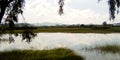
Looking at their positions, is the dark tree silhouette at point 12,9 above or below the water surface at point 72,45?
above

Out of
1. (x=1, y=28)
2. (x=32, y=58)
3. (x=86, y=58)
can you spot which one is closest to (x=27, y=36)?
(x=1, y=28)

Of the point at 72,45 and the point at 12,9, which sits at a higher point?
the point at 12,9

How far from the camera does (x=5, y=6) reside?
1780 centimetres

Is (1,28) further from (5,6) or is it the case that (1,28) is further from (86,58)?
(86,58)

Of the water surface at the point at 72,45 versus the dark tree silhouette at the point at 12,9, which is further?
the water surface at the point at 72,45

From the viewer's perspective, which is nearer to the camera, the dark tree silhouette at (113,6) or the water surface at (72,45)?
the dark tree silhouette at (113,6)

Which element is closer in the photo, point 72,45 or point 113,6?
point 113,6

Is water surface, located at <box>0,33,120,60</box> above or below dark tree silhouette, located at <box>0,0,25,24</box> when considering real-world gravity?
below

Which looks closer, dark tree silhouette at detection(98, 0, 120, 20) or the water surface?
dark tree silhouette at detection(98, 0, 120, 20)

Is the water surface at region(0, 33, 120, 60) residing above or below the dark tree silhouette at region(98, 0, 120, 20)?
below

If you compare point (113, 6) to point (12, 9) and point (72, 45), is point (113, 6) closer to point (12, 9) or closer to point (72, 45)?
point (12, 9)

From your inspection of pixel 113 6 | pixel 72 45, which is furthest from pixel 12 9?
pixel 72 45

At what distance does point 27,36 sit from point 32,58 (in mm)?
4501

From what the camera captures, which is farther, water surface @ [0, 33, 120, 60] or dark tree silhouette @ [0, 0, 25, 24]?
water surface @ [0, 33, 120, 60]
